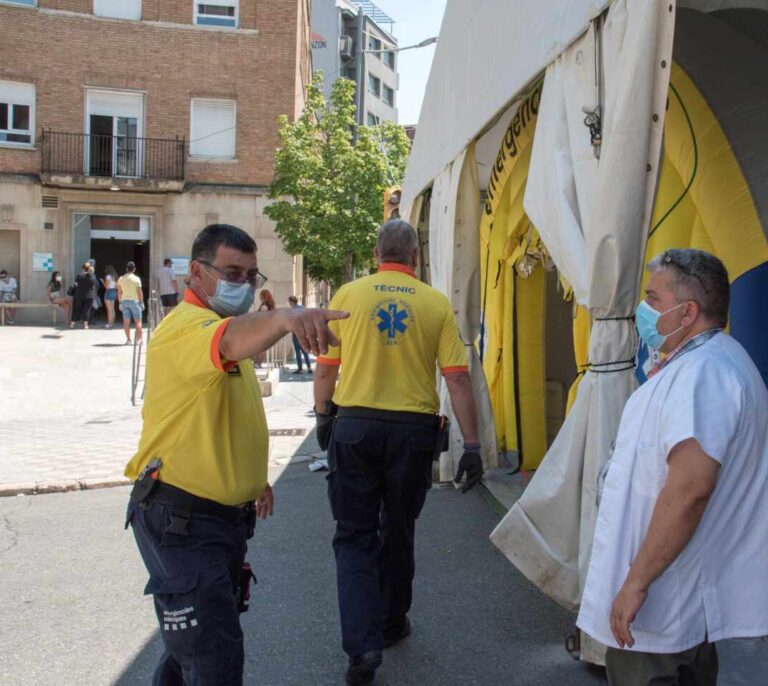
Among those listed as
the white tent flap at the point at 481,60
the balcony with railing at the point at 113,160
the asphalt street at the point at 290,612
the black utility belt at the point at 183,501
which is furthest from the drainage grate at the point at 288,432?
the balcony with railing at the point at 113,160

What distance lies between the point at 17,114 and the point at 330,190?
9.33 m

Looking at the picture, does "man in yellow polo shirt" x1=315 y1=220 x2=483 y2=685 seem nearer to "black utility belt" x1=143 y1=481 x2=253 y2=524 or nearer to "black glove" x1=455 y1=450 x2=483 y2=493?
"black glove" x1=455 y1=450 x2=483 y2=493

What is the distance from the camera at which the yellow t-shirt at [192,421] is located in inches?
105

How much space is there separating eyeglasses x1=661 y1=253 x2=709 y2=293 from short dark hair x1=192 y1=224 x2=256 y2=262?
1342mm

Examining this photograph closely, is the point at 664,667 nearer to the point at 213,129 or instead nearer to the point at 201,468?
the point at 201,468

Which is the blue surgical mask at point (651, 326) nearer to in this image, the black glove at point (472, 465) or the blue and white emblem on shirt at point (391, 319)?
the blue and white emblem on shirt at point (391, 319)

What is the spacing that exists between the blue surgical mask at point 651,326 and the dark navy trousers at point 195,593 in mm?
1508

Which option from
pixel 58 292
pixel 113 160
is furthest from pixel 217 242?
pixel 113 160

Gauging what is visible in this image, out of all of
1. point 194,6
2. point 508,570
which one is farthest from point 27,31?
point 508,570

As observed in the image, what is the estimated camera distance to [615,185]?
3432 mm

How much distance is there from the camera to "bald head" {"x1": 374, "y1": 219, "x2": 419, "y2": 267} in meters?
4.25

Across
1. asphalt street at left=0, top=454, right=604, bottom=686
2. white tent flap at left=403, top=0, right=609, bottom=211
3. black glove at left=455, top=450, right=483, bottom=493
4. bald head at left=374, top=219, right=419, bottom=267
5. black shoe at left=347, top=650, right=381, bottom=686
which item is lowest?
asphalt street at left=0, top=454, right=604, bottom=686

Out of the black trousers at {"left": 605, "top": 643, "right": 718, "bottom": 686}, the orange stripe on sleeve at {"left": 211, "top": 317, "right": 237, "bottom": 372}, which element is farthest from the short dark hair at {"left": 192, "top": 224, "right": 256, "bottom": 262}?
the black trousers at {"left": 605, "top": 643, "right": 718, "bottom": 686}

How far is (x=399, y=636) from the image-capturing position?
13.9ft
